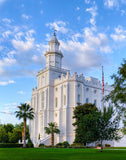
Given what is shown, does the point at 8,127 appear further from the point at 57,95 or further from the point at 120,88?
the point at 120,88

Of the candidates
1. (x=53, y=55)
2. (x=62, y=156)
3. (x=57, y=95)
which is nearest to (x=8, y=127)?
(x=57, y=95)

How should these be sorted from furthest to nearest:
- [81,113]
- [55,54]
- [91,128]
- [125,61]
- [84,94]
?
[55,54]
[84,94]
[81,113]
[91,128]
[125,61]

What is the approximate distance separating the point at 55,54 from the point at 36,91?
1305cm

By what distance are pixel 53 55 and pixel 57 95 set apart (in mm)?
12583

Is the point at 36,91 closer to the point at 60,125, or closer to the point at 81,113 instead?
the point at 60,125

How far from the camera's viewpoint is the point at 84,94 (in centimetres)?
6253

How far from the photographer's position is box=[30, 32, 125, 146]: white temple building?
57625 mm

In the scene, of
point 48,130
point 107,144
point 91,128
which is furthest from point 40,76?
point 91,128

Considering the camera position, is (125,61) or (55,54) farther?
(55,54)

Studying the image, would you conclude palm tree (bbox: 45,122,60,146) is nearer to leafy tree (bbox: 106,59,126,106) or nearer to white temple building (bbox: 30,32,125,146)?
white temple building (bbox: 30,32,125,146)

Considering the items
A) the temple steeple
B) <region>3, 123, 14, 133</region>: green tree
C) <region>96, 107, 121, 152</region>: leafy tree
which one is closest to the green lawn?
<region>96, 107, 121, 152</region>: leafy tree

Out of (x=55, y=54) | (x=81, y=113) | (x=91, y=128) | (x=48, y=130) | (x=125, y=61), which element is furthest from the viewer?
(x=55, y=54)

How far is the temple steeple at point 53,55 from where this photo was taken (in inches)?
2645

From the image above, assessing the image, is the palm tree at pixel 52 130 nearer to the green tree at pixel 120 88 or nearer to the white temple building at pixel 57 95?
the white temple building at pixel 57 95
